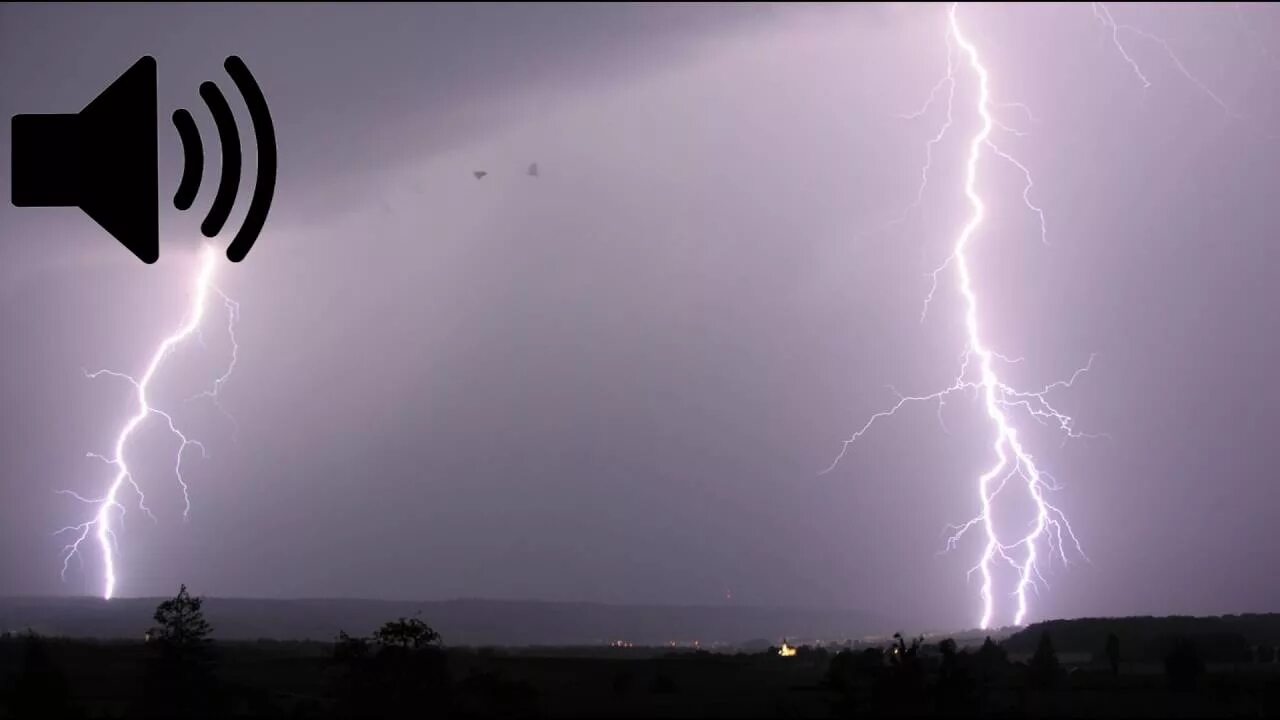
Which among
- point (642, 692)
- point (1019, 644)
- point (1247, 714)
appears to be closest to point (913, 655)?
point (1247, 714)

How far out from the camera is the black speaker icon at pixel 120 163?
2.62 metres

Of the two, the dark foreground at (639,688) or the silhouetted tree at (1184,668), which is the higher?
the silhouetted tree at (1184,668)

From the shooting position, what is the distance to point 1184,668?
30.0 meters

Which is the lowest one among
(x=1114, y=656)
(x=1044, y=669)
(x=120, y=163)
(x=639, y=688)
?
(x=639, y=688)

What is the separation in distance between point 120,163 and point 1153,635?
45.0m

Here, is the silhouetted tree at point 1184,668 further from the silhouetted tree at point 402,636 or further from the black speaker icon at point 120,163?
the black speaker icon at point 120,163

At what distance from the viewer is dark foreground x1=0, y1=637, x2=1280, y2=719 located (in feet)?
78.5

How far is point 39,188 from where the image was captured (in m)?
2.63

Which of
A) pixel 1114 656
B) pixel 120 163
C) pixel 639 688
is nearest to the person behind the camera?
pixel 120 163

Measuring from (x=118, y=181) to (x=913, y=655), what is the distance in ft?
76.3

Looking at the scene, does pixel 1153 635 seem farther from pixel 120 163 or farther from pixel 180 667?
pixel 120 163

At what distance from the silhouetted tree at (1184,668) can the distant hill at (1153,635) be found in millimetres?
7575

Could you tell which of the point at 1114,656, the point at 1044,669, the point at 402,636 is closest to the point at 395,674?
the point at 402,636

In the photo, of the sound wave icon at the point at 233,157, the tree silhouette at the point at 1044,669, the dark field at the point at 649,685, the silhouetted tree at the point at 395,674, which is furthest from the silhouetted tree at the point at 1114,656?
the sound wave icon at the point at 233,157
